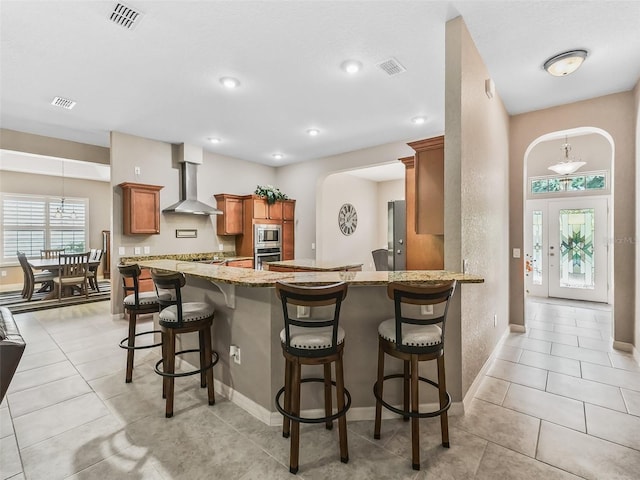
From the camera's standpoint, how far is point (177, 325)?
2256mm

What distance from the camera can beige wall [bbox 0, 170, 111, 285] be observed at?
24.9 ft

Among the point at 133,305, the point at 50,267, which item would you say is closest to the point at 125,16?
the point at 133,305

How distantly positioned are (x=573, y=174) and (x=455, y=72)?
5.30m

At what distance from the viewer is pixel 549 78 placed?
3176 mm

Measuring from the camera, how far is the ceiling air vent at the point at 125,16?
2200 millimetres

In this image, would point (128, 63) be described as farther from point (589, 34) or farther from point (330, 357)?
point (589, 34)

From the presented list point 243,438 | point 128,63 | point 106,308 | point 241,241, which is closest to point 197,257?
point 241,241

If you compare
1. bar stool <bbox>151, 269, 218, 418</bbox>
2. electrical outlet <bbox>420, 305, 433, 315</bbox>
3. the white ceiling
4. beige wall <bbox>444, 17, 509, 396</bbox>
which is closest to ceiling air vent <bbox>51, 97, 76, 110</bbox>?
the white ceiling

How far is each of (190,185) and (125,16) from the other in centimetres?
352

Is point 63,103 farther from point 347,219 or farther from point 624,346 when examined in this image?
point 624,346

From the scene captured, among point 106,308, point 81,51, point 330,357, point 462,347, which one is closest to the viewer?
point 330,357

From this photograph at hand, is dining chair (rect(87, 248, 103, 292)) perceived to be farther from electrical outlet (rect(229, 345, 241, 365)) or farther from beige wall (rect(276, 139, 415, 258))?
electrical outlet (rect(229, 345, 241, 365))

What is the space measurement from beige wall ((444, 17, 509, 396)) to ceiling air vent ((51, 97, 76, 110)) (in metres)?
4.24

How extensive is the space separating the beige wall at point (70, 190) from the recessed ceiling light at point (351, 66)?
8072 mm
